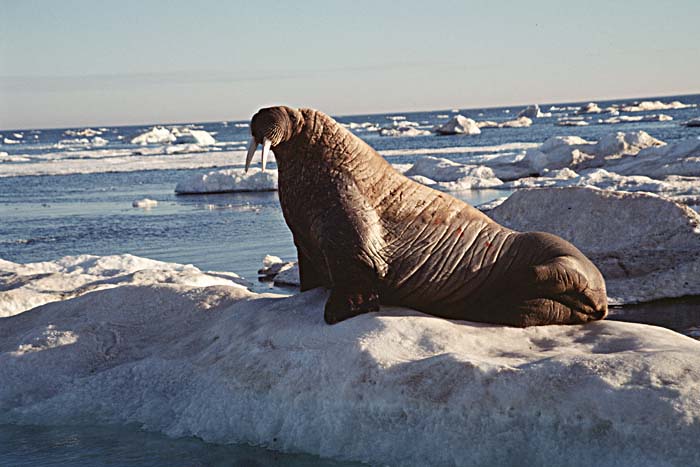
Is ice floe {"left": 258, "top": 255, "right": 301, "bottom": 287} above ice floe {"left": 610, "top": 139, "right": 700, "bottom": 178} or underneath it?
above

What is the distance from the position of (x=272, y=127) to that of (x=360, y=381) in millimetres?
1768

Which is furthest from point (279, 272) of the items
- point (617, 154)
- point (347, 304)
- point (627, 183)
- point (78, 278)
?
point (617, 154)

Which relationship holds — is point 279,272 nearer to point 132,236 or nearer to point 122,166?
point 132,236

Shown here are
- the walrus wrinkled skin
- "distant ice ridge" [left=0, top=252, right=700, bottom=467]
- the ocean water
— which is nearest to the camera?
"distant ice ridge" [left=0, top=252, right=700, bottom=467]

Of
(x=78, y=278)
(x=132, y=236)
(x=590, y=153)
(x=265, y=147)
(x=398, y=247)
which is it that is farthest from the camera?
(x=590, y=153)

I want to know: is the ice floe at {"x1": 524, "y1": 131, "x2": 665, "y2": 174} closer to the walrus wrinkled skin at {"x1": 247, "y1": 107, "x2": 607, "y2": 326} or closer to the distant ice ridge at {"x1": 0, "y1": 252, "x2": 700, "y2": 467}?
the walrus wrinkled skin at {"x1": 247, "y1": 107, "x2": 607, "y2": 326}

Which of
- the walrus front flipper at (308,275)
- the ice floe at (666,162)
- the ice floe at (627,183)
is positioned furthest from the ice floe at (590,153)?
the walrus front flipper at (308,275)

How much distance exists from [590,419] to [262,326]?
2.19 meters

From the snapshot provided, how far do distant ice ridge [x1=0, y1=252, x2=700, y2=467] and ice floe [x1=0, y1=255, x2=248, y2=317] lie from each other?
3.43ft

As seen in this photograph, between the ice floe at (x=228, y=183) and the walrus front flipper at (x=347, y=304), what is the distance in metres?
20.1

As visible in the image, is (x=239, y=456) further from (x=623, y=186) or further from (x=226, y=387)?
(x=623, y=186)

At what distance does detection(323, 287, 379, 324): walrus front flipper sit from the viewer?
545cm

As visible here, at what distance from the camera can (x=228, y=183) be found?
2594cm

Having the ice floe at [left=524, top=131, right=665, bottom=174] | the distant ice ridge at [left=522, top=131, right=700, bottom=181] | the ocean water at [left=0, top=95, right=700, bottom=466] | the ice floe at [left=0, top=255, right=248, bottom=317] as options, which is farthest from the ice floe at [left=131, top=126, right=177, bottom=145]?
the ice floe at [left=0, top=255, right=248, bottom=317]
